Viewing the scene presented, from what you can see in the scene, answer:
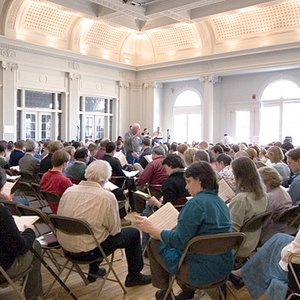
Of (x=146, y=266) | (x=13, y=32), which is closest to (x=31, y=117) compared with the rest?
(x=13, y=32)

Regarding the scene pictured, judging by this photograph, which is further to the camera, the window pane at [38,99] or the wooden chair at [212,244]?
the window pane at [38,99]

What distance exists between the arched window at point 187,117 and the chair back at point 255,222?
12.9 meters

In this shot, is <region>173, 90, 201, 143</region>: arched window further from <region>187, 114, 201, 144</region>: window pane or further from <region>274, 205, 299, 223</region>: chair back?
<region>274, 205, 299, 223</region>: chair back

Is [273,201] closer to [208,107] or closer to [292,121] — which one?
[292,121]

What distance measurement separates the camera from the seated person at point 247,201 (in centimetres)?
315

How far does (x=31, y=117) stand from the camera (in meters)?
12.7

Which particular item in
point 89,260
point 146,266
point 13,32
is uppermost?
point 13,32

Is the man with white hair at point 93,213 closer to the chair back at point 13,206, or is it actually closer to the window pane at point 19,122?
the chair back at point 13,206

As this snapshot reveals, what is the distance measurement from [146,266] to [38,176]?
2.60m

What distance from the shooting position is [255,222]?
3.10m

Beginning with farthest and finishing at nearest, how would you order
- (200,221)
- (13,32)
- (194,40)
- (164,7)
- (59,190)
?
(194,40) → (13,32) → (164,7) → (59,190) → (200,221)

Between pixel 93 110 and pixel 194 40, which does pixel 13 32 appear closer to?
pixel 93 110

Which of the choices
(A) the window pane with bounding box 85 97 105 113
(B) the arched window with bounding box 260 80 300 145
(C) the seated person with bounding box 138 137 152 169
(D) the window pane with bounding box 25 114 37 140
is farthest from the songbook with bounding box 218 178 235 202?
(A) the window pane with bounding box 85 97 105 113

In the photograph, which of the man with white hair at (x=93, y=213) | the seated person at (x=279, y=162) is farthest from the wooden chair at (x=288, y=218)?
the seated person at (x=279, y=162)
